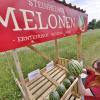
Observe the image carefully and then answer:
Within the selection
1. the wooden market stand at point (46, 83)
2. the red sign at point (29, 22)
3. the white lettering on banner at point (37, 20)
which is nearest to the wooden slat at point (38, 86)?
the wooden market stand at point (46, 83)

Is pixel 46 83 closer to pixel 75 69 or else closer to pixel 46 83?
pixel 46 83

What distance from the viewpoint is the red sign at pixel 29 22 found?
281cm

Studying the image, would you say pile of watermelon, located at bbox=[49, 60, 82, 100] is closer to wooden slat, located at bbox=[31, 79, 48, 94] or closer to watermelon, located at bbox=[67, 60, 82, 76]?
watermelon, located at bbox=[67, 60, 82, 76]

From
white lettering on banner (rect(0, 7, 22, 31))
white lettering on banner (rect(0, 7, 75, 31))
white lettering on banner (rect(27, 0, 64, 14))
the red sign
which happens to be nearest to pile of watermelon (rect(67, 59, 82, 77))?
the red sign

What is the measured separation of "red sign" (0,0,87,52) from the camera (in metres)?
2.81

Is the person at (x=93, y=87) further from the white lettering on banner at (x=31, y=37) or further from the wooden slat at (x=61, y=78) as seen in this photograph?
the wooden slat at (x=61, y=78)

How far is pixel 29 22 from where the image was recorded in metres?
3.37

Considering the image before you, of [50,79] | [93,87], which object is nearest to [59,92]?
[50,79]

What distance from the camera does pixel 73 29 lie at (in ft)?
20.4

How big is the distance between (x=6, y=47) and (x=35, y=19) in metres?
0.97

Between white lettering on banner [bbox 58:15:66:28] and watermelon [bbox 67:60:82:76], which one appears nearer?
watermelon [bbox 67:60:82:76]

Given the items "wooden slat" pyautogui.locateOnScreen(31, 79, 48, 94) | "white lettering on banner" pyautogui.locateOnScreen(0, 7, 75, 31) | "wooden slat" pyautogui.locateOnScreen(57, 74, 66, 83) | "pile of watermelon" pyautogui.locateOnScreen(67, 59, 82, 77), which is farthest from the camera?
"wooden slat" pyautogui.locateOnScreen(57, 74, 66, 83)

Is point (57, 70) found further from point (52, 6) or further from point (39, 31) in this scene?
point (39, 31)

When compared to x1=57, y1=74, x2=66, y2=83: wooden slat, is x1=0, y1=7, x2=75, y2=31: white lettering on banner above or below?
above
